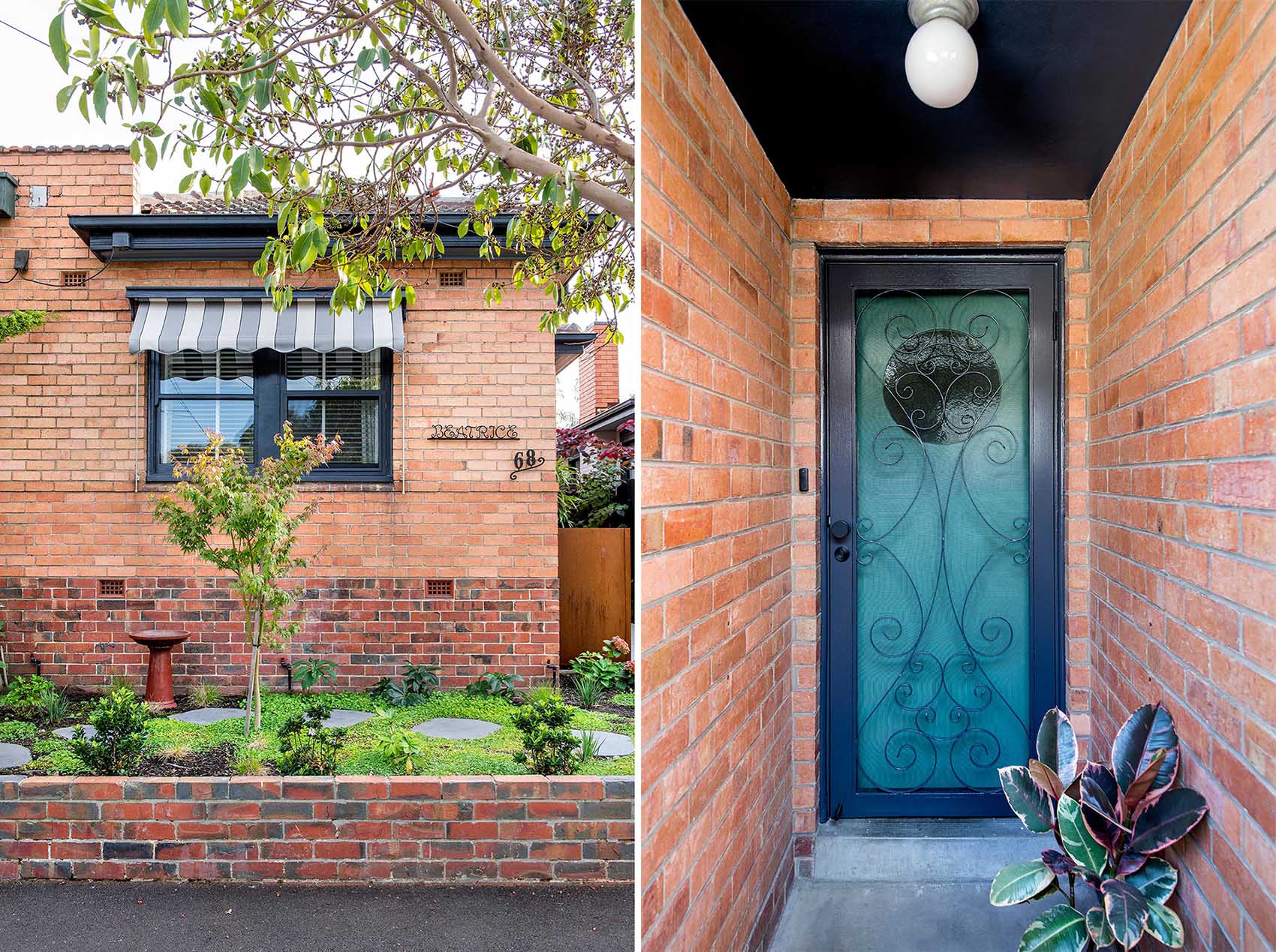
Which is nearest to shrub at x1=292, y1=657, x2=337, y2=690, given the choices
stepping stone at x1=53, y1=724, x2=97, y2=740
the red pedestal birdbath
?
the red pedestal birdbath

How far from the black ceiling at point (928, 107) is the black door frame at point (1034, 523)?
0.20 meters

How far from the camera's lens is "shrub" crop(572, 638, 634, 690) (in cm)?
498

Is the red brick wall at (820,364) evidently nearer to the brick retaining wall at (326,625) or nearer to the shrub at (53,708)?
the brick retaining wall at (326,625)

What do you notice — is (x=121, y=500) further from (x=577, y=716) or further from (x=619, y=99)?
(x=619, y=99)

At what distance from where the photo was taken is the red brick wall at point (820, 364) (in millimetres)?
2617

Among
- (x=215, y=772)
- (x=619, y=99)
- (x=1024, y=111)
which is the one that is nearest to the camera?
(x=1024, y=111)

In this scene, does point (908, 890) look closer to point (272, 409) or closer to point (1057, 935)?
point (1057, 935)

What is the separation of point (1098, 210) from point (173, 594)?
549 cm

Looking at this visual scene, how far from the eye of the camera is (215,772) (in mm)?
3621

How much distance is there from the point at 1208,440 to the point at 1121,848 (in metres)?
0.89

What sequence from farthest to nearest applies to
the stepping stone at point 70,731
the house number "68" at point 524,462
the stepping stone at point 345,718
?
the house number "68" at point 524,462
the stepping stone at point 345,718
the stepping stone at point 70,731

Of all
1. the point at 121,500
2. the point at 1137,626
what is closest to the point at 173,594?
the point at 121,500

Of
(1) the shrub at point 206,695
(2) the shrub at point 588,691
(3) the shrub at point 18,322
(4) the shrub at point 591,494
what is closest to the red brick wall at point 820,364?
(2) the shrub at point 588,691

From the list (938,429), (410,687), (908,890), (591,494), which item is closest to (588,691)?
(410,687)
